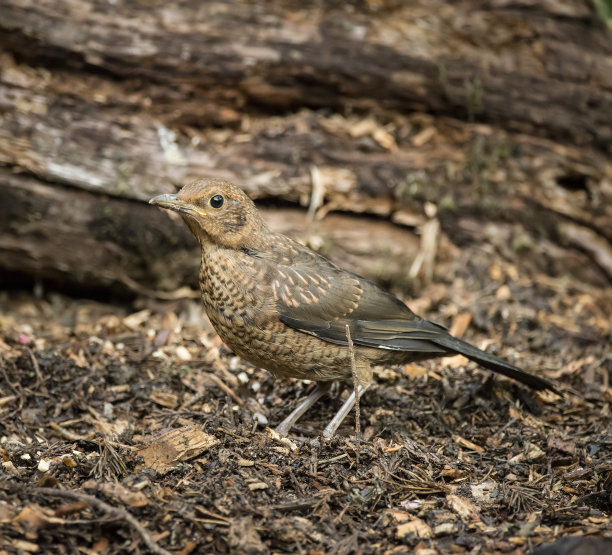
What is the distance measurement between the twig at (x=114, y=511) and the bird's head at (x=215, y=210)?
73.5 inches

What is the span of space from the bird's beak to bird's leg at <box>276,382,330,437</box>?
57.4 inches

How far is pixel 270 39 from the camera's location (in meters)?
6.74

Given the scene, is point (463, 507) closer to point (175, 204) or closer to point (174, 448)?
point (174, 448)

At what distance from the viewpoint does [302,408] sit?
16.4 feet

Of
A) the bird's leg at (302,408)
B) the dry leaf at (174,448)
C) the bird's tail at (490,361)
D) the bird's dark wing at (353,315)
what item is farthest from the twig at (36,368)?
the bird's tail at (490,361)

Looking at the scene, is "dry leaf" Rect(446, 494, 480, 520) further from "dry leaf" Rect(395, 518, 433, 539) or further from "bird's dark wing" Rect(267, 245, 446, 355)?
"bird's dark wing" Rect(267, 245, 446, 355)

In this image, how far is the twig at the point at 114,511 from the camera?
3232 mm

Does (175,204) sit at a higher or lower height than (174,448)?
higher

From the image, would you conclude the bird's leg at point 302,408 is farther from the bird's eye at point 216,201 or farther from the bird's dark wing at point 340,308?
the bird's eye at point 216,201

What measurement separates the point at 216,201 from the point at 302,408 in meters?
1.48

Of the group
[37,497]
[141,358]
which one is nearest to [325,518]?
[37,497]

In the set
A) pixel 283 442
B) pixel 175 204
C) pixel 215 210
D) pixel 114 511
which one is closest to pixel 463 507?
pixel 283 442

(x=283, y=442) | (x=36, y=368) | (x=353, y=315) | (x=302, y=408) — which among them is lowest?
(x=36, y=368)

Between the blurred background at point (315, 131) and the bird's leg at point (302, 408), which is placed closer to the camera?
the bird's leg at point (302, 408)
